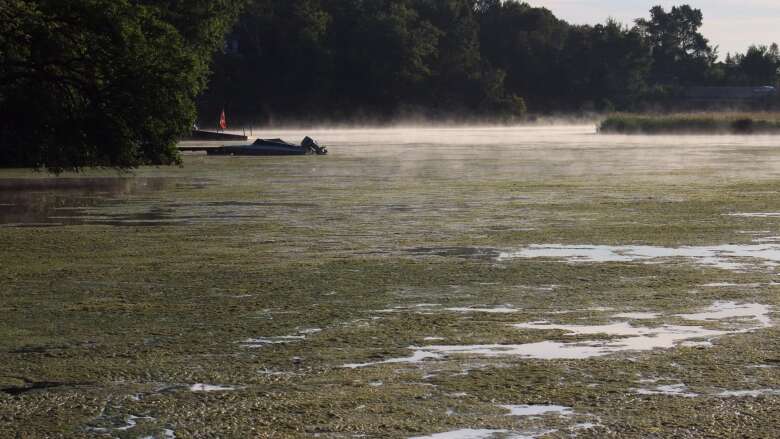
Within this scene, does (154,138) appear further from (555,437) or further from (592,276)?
(555,437)

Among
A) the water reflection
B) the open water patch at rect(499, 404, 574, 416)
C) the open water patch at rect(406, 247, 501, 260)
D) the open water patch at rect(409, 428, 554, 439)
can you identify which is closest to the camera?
the open water patch at rect(409, 428, 554, 439)

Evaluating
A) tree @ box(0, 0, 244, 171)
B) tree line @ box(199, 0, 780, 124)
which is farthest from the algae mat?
tree line @ box(199, 0, 780, 124)

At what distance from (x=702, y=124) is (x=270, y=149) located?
34.6m

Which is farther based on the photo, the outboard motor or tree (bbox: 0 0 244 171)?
the outboard motor

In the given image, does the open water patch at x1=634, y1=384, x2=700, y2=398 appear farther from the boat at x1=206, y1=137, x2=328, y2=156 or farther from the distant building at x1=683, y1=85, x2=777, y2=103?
the distant building at x1=683, y1=85, x2=777, y2=103

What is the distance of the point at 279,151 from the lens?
48938 mm

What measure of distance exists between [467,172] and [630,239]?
660 inches

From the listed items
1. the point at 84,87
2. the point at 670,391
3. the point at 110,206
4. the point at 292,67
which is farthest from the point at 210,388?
the point at 292,67

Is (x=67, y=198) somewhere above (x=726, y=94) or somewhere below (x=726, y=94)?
below

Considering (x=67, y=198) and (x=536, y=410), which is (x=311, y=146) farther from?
(x=536, y=410)

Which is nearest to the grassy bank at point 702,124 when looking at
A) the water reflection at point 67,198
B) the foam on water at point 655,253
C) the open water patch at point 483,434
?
the water reflection at point 67,198

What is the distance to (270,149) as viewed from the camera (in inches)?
1930

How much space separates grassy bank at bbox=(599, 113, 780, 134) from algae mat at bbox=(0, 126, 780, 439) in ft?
176

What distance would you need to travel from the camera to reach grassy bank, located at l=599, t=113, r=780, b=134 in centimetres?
7212
